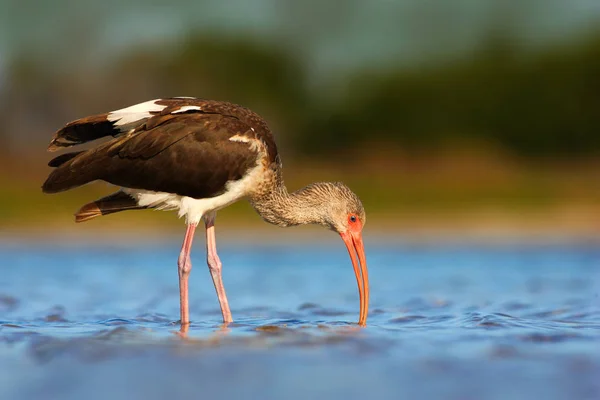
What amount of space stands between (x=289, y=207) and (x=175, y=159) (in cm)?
116

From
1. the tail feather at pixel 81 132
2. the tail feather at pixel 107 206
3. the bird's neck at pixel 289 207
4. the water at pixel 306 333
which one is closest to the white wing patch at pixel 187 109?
the tail feather at pixel 81 132

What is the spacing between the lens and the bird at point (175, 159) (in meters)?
7.79

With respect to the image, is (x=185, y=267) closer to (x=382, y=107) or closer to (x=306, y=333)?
(x=306, y=333)

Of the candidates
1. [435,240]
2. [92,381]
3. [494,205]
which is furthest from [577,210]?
[92,381]

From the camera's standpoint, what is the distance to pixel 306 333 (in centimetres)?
679

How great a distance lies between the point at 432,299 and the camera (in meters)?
9.48

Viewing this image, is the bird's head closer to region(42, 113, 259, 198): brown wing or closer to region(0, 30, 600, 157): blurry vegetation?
region(42, 113, 259, 198): brown wing

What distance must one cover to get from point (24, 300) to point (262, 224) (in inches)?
408

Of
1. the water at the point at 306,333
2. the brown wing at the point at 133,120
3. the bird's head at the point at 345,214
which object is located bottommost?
the water at the point at 306,333

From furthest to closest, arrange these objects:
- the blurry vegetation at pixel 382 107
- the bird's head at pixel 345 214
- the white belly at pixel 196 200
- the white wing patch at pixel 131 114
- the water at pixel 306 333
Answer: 1. the blurry vegetation at pixel 382 107
2. the bird's head at pixel 345 214
3. the white belly at pixel 196 200
4. the white wing patch at pixel 131 114
5. the water at pixel 306 333

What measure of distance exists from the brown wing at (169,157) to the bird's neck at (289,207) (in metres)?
0.64

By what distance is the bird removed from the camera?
779 centimetres

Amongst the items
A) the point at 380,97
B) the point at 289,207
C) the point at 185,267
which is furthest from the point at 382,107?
the point at 185,267

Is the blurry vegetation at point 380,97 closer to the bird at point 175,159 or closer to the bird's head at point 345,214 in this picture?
the bird's head at point 345,214
